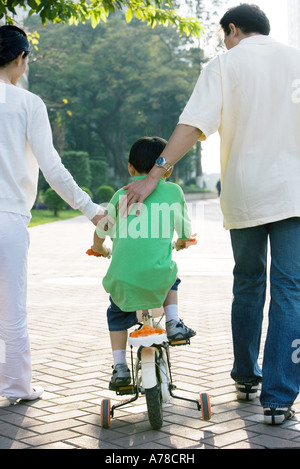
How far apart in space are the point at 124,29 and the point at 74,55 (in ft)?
14.2

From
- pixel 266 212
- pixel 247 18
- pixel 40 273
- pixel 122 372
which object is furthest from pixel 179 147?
pixel 40 273

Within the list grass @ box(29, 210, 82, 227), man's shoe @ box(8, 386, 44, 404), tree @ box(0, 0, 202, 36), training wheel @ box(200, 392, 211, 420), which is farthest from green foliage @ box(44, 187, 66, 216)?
training wheel @ box(200, 392, 211, 420)

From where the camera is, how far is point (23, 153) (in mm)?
3916

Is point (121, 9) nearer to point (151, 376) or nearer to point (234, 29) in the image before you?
point (234, 29)

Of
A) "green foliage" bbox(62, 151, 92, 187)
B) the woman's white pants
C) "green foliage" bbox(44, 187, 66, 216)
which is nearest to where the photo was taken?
the woman's white pants

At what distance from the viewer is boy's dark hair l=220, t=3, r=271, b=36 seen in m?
3.88

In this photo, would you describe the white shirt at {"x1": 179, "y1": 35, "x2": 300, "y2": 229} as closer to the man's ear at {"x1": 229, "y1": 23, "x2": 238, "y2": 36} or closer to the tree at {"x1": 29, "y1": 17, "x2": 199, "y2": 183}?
the man's ear at {"x1": 229, "y1": 23, "x2": 238, "y2": 36}

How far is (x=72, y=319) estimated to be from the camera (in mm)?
6863

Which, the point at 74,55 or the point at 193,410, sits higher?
the point at 74,55

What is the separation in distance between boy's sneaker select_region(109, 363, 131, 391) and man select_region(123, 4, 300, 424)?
0.67m

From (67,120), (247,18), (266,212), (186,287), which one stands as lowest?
(186,287)

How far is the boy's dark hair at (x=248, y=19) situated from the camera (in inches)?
153
